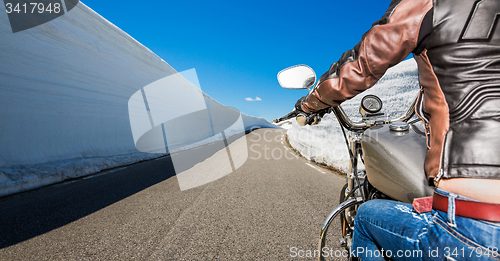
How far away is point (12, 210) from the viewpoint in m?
2.67

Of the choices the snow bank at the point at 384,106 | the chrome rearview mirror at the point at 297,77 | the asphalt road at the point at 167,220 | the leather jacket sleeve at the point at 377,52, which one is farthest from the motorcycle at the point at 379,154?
the snow bank at the point at 384,106

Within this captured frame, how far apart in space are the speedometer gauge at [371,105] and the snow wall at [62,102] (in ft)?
17.2

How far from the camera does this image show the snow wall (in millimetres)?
4488

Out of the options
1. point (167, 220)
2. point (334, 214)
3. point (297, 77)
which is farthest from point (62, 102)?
point (334, 214)

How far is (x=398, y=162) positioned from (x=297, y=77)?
88 cm

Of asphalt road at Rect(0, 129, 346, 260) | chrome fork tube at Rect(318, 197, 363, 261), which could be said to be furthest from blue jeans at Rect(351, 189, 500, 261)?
asphalt road at Rect(0, 129, 346, 260)

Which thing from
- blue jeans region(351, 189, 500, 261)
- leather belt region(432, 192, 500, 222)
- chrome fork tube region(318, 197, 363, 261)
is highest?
leather belt region(432, 192, 500, 222)

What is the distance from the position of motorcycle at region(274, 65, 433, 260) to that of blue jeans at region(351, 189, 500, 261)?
0.15 metres

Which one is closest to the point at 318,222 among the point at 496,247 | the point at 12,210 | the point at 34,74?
the point at 496,247

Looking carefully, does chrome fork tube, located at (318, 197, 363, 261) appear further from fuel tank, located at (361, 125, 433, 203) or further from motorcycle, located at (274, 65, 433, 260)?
fuel tank, located at (361, 125, 433, 203)

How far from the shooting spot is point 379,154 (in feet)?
3.58

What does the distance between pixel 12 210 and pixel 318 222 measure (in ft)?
12.8

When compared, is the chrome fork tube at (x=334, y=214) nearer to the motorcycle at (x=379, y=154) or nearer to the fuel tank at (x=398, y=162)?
the motorcycle at (x=379, y=154)

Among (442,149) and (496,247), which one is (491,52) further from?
(496,247)
